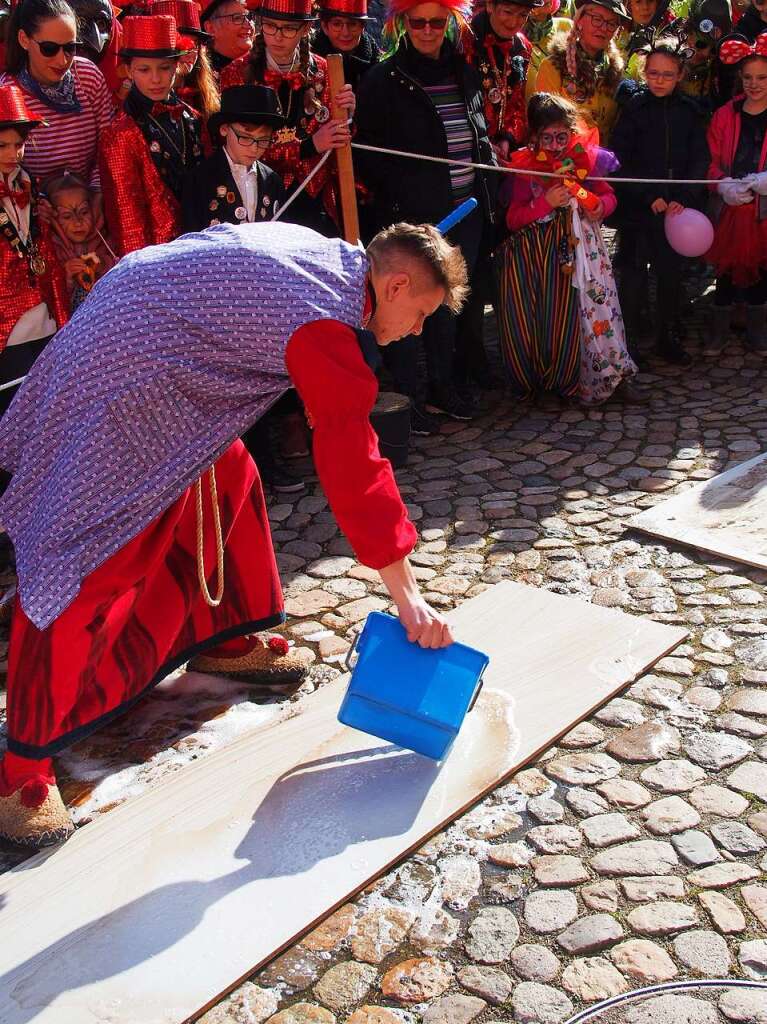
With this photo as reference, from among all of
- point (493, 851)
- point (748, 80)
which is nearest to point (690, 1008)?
point (493, 851)

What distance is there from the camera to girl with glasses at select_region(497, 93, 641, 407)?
18.4 ft

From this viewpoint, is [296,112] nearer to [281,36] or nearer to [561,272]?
[281,36]

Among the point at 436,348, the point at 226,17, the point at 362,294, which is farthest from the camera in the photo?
the point at 436,348

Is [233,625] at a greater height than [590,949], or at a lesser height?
greater

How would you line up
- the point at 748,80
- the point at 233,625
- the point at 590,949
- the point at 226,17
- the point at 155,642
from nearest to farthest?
the point at 590,949
the point at 155,642
the point at 233,625
the point at 226,17
the point at 748,80

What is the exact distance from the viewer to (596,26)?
5.97 m

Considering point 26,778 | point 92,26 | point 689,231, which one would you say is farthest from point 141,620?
point 689,231

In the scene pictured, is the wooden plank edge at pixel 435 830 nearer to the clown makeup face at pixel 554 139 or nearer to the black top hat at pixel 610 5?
the clown makeup face at pixel 554 139

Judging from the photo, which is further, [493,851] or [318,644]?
[318,644]

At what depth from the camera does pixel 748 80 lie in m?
6.16

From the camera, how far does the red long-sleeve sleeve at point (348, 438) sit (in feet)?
8.28

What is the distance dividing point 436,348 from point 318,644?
2.35 metres

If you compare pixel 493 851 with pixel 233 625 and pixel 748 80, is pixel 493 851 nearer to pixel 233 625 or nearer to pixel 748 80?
pixel 233 625

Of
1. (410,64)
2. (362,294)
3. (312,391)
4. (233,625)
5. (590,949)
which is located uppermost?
(410,64)
